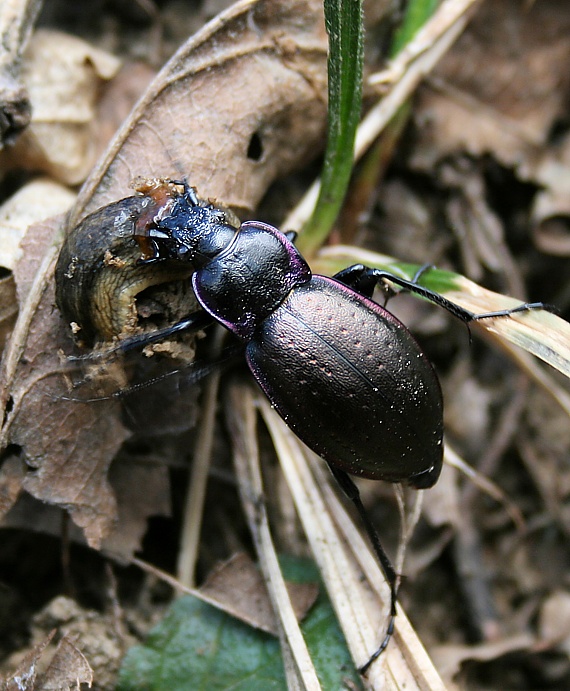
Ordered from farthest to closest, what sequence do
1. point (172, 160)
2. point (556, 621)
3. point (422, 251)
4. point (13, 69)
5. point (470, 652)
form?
point (422, 251) < point (556, 621) < point (470, 652) < point (13, 69) < point (172, 160)

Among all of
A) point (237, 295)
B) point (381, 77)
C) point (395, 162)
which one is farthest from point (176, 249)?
point (395, 162)

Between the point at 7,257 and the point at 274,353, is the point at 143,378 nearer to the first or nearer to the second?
the point at 274,353

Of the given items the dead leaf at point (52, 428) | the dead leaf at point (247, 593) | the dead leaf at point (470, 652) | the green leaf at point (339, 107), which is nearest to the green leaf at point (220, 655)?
the dead leaf at point (247, 593)

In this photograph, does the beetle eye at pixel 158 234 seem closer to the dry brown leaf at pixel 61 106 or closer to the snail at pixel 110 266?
the snail at pixel 110 266

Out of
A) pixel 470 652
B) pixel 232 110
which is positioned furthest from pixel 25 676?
pixel 232 110

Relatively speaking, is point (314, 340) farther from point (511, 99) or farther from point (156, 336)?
point (511, 99)

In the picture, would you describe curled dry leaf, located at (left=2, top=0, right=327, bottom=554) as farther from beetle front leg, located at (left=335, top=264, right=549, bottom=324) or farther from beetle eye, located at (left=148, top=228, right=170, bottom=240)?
beetle front leg, located at (left=335, top=264, right=549, bottom=324)

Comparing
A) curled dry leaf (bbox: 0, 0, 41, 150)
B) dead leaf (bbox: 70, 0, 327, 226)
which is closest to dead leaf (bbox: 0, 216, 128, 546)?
dead leaf (bbox: 70, 0, 327, 226)
